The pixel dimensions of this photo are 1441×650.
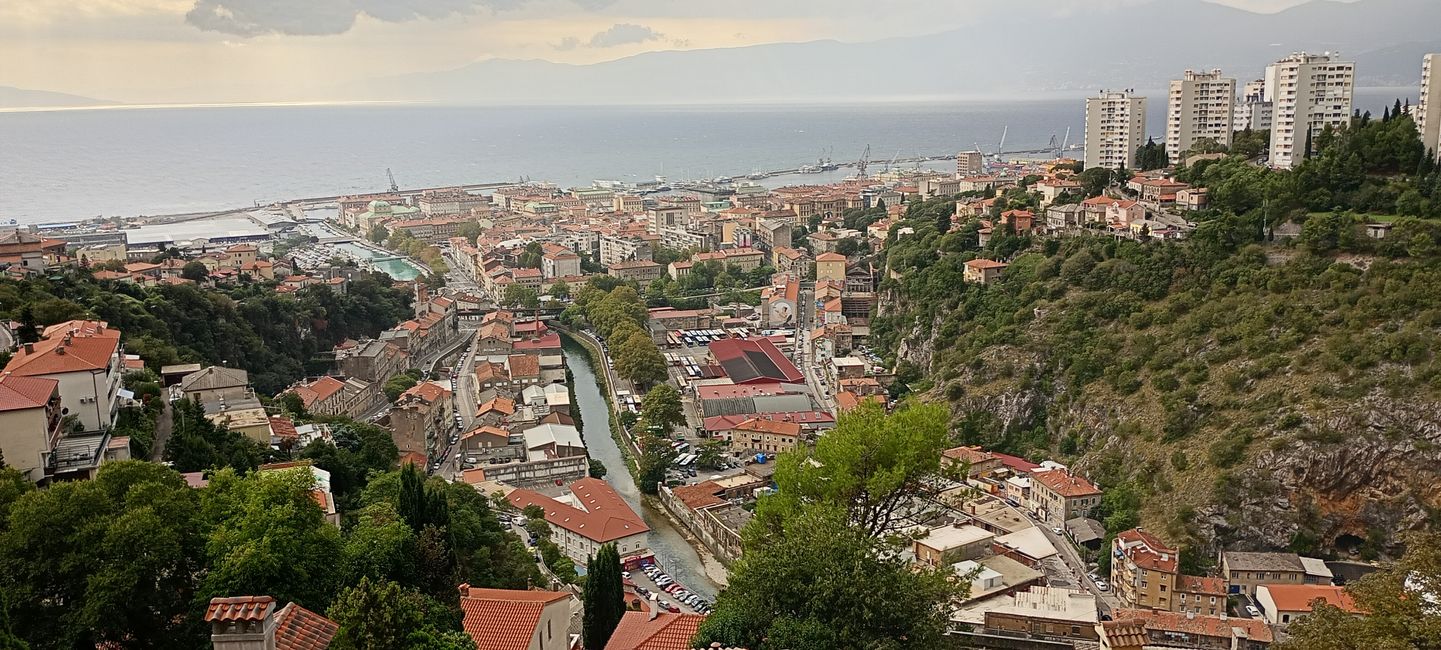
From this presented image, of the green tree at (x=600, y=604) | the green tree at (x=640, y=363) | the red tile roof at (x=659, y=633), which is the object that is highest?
the red tile roof at (x=659, y=633)

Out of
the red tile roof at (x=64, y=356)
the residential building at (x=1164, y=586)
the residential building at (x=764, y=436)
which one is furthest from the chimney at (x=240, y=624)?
the residential building at (x=764, y=436)

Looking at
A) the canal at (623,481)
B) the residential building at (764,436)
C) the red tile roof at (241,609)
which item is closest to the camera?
the red tile roof at (241,609)

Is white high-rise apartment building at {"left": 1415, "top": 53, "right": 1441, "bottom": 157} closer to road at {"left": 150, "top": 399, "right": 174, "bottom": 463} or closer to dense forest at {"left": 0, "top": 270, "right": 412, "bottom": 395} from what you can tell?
road at {"left": 150, "top": 399, "right": 174, "bottom": 463}

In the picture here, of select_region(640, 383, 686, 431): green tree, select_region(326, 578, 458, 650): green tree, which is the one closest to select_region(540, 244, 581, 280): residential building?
select_region(640, 383, 686, 431): green tree

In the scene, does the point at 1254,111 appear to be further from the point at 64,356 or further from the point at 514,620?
the point at 64,356

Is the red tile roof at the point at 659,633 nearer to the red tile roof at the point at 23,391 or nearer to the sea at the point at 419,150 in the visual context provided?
the red tile roof at the point at 23,391

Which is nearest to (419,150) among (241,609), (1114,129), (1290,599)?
(1114,129)
